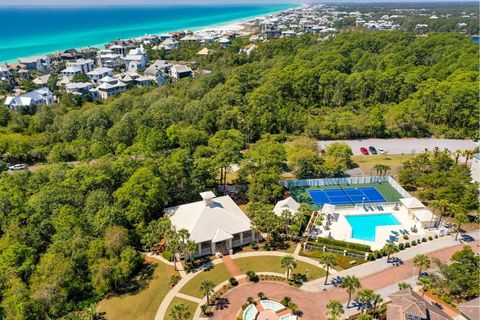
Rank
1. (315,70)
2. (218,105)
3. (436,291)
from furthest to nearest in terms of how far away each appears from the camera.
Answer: (315,70) < (218,105) < (436,291)

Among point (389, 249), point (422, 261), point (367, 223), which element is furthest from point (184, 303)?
point (367, 223)

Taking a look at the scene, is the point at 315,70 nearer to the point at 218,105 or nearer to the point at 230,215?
the point at 218,105

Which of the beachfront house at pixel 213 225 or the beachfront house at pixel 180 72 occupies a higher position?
the beachfront house at pixel 180 72

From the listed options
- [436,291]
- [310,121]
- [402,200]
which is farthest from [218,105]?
[436,291]

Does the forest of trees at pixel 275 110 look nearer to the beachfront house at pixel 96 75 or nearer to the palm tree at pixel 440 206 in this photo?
the beachfront house at pixel 96 75

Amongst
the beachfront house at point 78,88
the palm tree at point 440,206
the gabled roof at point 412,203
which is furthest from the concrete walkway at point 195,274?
the beachfront house at point 78,88

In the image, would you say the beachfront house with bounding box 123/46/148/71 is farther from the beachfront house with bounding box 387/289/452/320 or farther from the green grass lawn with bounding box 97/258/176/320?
the beachfront house with bounding box 387/289/452/320

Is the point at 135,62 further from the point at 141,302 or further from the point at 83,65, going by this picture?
the point at 141,302
